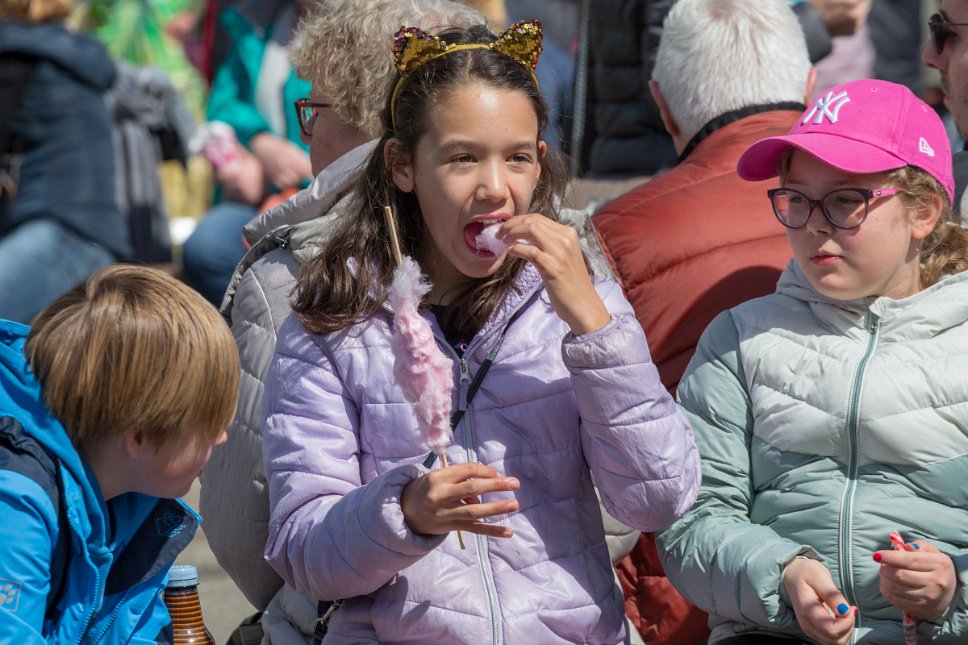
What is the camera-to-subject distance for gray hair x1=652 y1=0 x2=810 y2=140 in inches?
142

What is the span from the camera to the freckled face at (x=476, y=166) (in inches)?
106

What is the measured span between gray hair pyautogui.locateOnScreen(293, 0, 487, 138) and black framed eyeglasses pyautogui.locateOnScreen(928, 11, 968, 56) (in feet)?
3.70

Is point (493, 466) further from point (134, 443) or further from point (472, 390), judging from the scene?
point (134, 443)

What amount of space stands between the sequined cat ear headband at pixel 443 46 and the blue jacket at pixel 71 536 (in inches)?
36.1

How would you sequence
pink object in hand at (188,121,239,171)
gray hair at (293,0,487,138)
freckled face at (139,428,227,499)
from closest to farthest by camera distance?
1. freckled face at (139,428,227,499)
2. gray hair at (293,0,487,138)
3. pink object in hand at (188,121,239,171)

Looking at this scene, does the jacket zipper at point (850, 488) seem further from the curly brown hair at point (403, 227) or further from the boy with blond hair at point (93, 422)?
the boy with blond hair at point (93, 422)

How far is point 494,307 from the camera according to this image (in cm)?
278

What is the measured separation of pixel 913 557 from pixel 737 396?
55 cm

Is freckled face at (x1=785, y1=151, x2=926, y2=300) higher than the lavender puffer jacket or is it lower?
higher

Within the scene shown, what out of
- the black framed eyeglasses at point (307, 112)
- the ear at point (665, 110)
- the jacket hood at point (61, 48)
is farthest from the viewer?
the jacket hood at point (61, 48)

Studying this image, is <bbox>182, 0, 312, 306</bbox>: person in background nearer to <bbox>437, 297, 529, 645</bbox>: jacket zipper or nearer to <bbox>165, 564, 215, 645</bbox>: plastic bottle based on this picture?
<bbox>165, 564, 215, 645</bbox>: plastic bottle

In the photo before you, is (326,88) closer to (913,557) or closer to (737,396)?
(737,396)

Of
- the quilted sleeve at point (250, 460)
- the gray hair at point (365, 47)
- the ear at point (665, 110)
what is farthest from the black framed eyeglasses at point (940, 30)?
the quilted sleeve at point (250, 460)

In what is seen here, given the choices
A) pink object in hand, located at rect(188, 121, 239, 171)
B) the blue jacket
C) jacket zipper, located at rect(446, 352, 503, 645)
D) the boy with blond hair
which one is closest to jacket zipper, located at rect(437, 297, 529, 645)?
jacket zipper, located at rect(446, 352, 503, 645)
